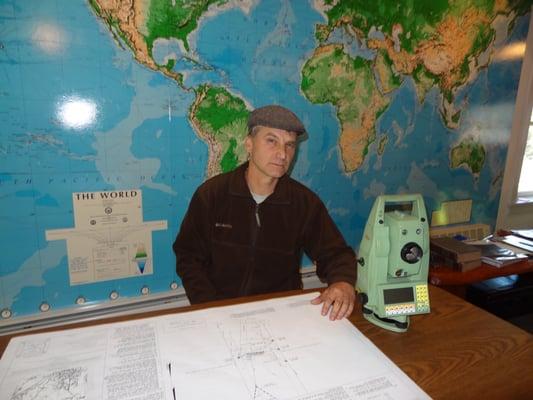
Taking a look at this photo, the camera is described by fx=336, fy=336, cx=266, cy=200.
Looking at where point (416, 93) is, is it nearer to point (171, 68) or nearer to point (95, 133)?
point (171, 68)

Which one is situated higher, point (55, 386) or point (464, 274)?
point (55, 386)

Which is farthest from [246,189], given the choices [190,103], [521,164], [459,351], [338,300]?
[521,164]

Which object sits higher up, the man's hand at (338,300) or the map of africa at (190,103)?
the map of africa at (190,103)

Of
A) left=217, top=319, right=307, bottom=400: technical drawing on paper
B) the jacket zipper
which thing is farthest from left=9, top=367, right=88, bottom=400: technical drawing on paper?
the jacket zipper

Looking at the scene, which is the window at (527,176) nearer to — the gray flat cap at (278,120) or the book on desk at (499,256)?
the book on desk at (499,256)

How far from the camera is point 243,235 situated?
1640 mm

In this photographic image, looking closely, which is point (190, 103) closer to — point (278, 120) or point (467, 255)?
point (278, 120)

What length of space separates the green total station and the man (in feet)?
1.55

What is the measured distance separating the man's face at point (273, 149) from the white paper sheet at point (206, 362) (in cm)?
74

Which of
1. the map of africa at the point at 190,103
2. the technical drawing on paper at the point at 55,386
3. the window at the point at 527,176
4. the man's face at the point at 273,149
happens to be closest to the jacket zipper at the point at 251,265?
the man's face at the point at 273,149

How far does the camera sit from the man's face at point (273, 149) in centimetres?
157

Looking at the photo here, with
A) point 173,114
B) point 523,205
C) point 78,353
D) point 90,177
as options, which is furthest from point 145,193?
point 523,205

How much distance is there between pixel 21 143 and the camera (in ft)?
5.13

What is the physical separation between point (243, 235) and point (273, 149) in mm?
439
